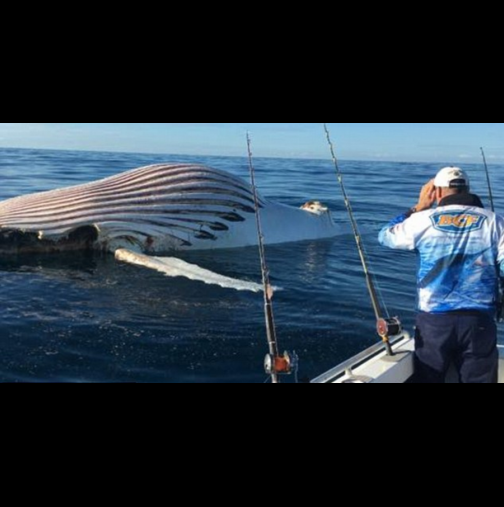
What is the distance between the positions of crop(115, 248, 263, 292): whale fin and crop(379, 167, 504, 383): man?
3.73m

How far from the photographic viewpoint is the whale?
10.1 m

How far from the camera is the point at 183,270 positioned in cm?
881

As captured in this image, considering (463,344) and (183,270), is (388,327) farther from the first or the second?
(183,270)

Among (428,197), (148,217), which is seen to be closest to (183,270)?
(148,217)

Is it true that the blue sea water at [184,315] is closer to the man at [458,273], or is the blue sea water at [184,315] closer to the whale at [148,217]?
the whale at [148,217]

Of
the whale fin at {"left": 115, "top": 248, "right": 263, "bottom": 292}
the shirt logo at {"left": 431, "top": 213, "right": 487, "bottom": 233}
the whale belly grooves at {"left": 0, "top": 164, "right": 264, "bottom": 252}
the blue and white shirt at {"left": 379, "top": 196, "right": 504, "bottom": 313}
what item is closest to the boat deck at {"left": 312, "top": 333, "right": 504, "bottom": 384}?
the blue and white shirt at {"left": 379, "top": 196, "right": 504, "bottom": 313}

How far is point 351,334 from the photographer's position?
6797 millimetres

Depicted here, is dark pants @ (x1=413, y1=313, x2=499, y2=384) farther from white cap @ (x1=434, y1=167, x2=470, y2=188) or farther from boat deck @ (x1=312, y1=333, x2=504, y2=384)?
white cap @ (x1=434, y1=167, x2=470, y2=188)

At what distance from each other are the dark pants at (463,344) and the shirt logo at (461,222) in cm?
62

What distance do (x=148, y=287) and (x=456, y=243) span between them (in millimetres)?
4782

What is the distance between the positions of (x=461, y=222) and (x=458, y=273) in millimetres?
368

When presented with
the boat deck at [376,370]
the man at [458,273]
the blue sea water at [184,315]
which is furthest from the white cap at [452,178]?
the blue sea water at [184,315]

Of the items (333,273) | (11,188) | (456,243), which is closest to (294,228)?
(333,273)
